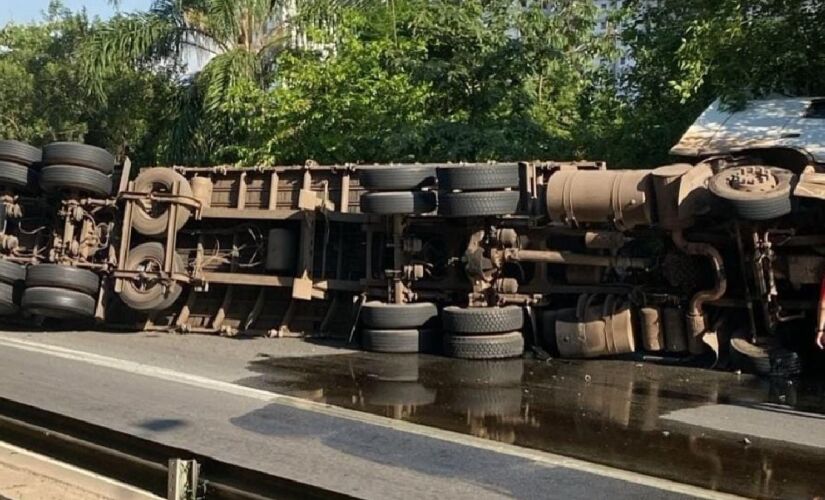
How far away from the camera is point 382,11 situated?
1895 centimetres

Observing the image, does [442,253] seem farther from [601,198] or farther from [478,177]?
[601,198]

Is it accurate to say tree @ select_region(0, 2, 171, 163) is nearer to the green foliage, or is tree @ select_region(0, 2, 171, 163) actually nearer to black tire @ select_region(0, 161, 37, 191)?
the green foliage

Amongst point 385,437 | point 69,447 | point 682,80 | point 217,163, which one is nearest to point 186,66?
point 217,163

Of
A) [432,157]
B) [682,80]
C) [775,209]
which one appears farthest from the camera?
[432,157]

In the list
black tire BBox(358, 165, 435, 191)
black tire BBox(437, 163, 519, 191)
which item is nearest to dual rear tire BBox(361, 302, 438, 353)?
black tire BBox(358, 165, 435, 191)

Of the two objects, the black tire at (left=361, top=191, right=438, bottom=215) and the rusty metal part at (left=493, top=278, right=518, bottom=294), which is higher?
the black tire at (left=361, top=191, right=438, bottom=215)

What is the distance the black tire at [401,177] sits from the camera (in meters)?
10.5

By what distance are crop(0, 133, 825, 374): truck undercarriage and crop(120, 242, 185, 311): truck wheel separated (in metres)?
0.03

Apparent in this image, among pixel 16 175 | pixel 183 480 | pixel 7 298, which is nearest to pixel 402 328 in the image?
pixel 7 298

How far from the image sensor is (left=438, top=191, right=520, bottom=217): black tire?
Result: 991 centimetres

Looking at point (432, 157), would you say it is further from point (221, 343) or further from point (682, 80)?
point (221, 343)

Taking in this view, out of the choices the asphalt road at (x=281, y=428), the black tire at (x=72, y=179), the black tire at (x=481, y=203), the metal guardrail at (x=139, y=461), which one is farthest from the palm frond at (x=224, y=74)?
the metal guardrail at (x=139, y=461)

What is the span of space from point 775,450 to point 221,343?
689cm

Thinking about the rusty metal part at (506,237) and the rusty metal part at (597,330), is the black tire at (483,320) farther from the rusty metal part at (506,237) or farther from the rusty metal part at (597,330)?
the rusty metal part at (506,237)
